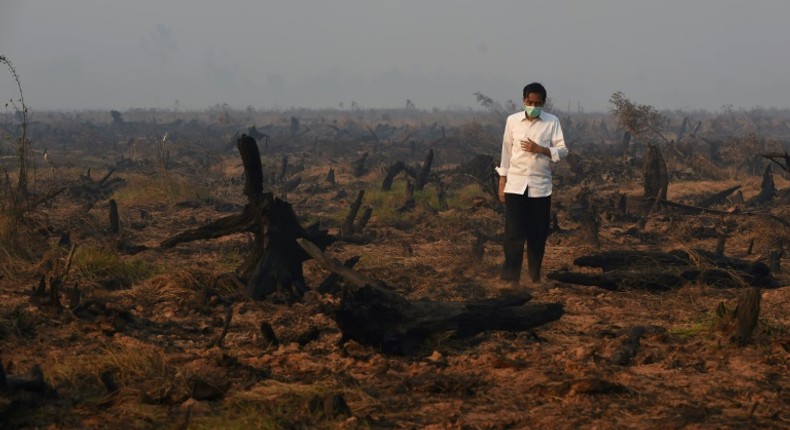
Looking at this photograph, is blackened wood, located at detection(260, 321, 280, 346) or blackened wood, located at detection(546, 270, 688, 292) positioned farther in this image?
blackened wood, located at detection(546, 270, 688, 292)

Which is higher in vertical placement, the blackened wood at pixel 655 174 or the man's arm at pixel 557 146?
the man's arm at pixel 557 146

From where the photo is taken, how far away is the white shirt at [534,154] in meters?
7.27

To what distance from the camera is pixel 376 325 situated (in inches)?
213

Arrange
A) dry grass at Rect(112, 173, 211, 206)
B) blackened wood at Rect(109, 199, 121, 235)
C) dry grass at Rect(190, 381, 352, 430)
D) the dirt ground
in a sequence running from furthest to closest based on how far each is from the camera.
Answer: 1. dry grass at Rect(112, 173, 211, 206)
2. blackened wood at Rect(109, 199, 121, 235)
3. the dirt ground
4. dry grass at Rect(190, 381, 352, 430)

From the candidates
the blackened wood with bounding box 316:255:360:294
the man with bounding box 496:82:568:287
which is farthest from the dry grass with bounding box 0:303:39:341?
the man with bounding box 496:82:568:287

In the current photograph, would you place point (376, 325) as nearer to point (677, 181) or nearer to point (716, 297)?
point (716, 297)

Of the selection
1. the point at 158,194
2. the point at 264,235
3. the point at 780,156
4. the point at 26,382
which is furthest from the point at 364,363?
the point at 158,194

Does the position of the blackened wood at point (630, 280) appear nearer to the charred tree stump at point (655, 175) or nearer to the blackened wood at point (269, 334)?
the blackened wood at point (269, 334)

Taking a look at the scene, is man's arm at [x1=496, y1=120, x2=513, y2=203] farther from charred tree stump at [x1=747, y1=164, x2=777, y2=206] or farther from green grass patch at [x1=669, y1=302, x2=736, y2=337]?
charred tree stump at [x1=747, y1=164, x2=777, y2=206]

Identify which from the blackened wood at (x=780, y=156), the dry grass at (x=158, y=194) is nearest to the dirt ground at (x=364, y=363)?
the blackened wood at (x=780, y=156)

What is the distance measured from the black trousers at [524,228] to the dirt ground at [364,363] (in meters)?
0.30

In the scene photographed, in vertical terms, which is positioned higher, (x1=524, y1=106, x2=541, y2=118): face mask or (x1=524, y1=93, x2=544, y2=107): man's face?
(x1=524, y1=93, x2=544, y2=107): man's face

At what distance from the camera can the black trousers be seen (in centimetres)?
744

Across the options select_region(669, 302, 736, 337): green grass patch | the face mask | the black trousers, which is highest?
the face mask
